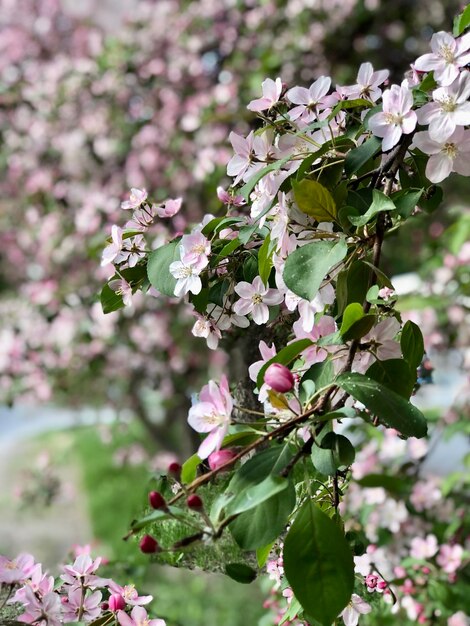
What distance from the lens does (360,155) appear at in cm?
57

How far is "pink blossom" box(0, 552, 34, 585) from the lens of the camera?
61 cm

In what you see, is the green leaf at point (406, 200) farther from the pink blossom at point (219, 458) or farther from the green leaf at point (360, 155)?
the pink blossom at point (219, 458)

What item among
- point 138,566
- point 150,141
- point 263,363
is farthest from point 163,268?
point 150,141

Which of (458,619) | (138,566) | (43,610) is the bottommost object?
(458,619)

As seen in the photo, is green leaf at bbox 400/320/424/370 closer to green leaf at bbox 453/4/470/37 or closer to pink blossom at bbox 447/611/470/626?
green leaf at bbox 453/4/470/37

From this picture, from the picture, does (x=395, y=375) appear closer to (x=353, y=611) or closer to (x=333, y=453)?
(x=333, y=453)

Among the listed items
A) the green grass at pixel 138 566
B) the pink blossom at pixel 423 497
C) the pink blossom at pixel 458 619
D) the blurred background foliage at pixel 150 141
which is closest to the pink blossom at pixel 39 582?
the green grass at pixel 138 566

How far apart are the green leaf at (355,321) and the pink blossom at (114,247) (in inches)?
10.2

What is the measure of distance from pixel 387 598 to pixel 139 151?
8.06ft

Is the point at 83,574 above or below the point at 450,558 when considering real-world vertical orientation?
above

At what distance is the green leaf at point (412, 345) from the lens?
555mm

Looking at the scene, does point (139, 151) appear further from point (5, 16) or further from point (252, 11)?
point (5, 16)

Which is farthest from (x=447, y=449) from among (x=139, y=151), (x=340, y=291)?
(x=340, y=291)

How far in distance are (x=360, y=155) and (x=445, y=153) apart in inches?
2.4
